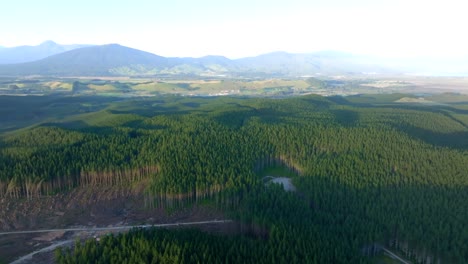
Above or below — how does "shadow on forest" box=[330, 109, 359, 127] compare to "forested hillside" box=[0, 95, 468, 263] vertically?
above

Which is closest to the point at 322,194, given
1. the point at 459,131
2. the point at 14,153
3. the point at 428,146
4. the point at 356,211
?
the point at 356,211

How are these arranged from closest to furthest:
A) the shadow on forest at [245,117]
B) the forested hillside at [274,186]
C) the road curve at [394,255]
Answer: the forested hillside at [274,186] → the road curve at [394,255] → the shadow on forest at [245,117]

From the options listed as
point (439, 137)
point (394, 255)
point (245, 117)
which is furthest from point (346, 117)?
point (394, 255)

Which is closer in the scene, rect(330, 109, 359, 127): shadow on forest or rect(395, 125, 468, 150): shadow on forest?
rect(395, 125, 468, 150): shadow on forest

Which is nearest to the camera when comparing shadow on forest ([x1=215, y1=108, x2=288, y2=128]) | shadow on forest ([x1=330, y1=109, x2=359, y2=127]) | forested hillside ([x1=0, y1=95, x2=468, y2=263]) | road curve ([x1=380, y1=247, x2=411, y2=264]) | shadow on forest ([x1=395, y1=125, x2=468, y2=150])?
forested hillside ([x1=0, y1=95, x2=468, y2=263])

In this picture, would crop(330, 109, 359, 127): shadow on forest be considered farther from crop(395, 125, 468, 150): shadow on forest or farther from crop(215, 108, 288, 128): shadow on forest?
crop(215, 108, 288, 128): shadow on forest

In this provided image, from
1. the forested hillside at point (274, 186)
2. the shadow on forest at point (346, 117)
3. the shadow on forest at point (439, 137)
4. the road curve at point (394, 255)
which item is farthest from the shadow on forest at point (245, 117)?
the road curve at point (394, 255)

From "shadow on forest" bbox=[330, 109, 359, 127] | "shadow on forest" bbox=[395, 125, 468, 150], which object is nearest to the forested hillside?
"shadow on forest" bbox=[395, 125, 468, 150]

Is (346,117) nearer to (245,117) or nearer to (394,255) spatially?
(245,117)

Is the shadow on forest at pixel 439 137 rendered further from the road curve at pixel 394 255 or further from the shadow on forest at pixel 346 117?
the road curve at pixel 394 255
